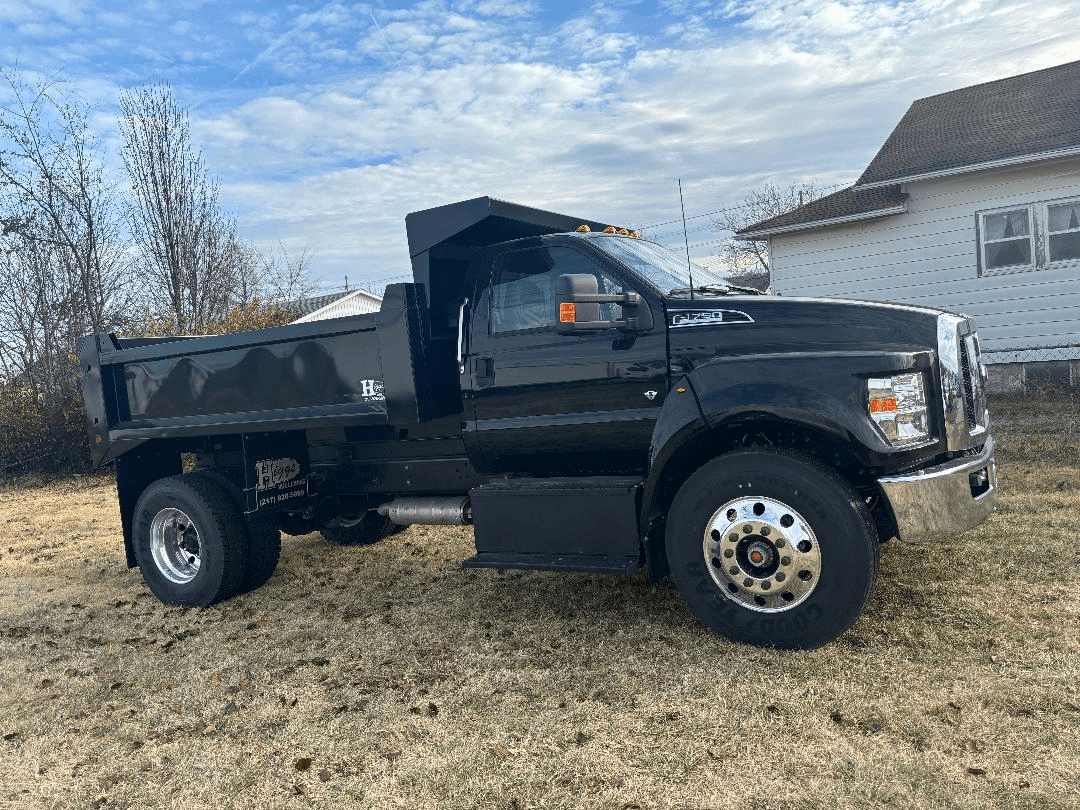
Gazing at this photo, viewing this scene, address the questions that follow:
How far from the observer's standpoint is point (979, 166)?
12922 millimetres

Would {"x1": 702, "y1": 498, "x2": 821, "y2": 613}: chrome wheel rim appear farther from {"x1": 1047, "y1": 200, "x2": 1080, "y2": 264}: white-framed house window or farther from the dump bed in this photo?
→ {"x1": 1047, "y1": 200, "x2": 1080, "y2": 264}: white-framed house window

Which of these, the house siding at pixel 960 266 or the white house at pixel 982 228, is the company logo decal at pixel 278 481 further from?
the white house at pixel 982 228

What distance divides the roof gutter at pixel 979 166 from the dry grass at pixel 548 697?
813cm

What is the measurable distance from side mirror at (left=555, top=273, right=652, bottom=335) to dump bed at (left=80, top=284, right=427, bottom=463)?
3.67 feet

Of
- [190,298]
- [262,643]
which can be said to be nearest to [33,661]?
[262,643]

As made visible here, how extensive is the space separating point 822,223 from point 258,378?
11.5 metres

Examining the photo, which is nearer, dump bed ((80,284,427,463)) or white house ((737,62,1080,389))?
dump bed ((80,284,427,463))

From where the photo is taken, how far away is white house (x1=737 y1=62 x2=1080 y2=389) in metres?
13.0

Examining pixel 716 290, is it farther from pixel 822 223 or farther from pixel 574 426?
pixel 822 223

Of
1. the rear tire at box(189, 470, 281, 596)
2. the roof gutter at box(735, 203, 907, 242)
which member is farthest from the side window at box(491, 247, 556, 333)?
the roof gutter at box(735, 203, 907, 242)

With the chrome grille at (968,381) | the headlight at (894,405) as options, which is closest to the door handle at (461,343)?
the headlight at (894,405)

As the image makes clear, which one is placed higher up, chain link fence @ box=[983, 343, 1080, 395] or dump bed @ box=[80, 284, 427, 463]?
dump bed @ box=[80, 284, 427, 463]

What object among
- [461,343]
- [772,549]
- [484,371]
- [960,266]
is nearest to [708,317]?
[772,549]

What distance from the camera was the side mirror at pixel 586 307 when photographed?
174 inches
